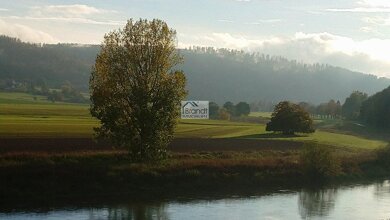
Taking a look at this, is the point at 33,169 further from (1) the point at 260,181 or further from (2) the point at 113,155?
(1) the point at 260,181

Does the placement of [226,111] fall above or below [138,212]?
above

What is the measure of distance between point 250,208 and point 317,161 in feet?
51.8

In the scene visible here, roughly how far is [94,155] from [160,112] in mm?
7925

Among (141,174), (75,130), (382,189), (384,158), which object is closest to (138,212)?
(141,174)

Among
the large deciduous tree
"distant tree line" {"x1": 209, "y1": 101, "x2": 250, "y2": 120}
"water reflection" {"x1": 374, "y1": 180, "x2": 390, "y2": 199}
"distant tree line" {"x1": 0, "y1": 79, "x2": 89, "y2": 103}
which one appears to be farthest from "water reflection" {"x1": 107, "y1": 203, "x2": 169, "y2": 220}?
"distant tree line" {"x1": 0, "y1": 79, "x2": 89, "y2": 103}

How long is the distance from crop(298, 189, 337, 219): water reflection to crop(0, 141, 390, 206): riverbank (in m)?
3.53

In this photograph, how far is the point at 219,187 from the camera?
1992 inches

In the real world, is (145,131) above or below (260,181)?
above

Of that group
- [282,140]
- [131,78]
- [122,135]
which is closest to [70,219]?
[122,135]

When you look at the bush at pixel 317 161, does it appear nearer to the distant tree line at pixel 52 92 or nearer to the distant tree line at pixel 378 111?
the distant tree line at pixel 378 111

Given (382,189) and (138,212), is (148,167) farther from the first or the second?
(382,189)

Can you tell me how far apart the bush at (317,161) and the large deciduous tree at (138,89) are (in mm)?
15727

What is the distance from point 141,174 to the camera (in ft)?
155

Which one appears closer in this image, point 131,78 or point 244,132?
point 131,78
